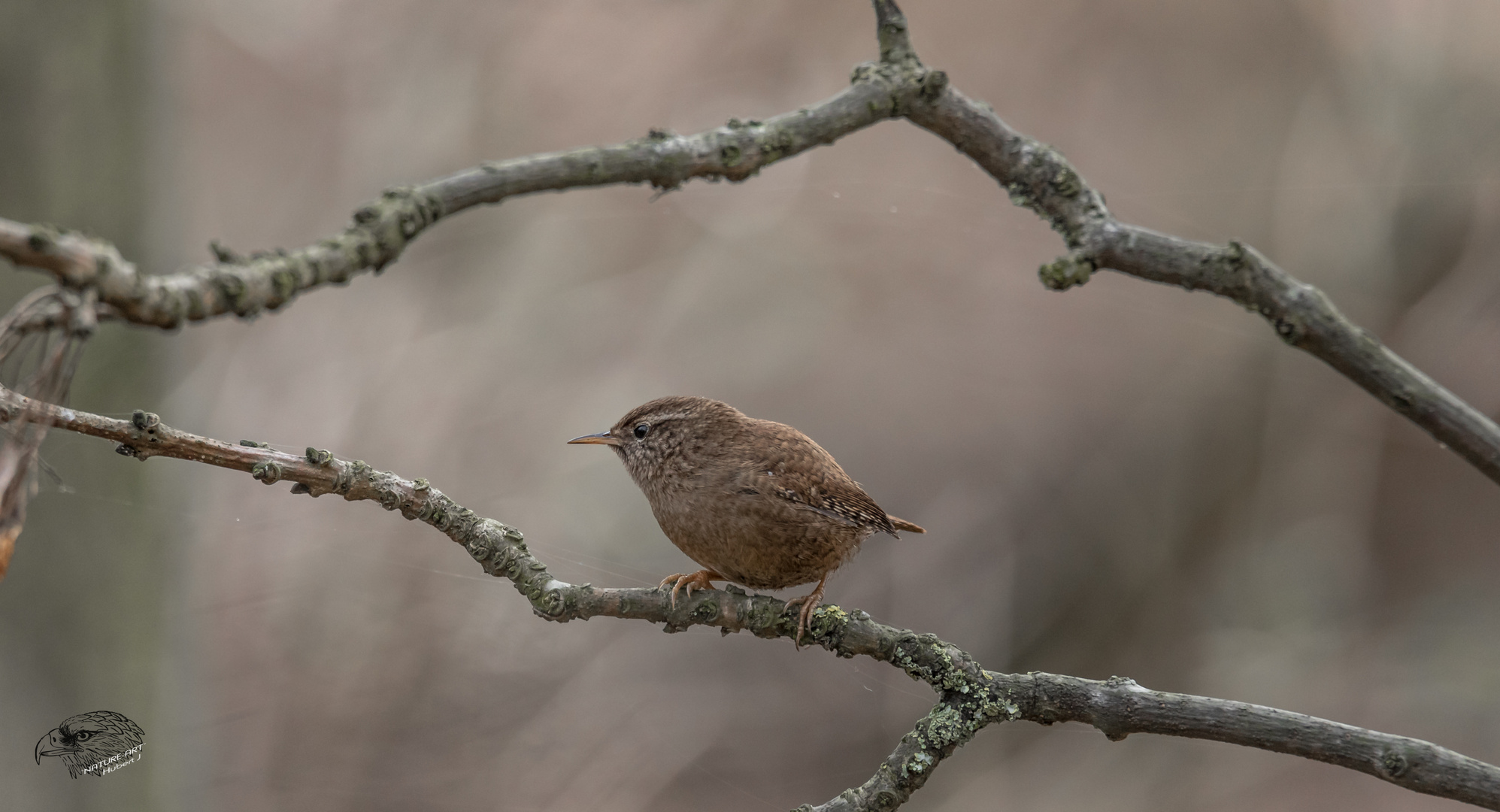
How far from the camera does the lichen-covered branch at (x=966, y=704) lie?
5.26 ft

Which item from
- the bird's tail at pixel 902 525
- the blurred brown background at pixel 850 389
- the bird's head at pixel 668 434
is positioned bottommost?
the bird's tail at pixel 902 525

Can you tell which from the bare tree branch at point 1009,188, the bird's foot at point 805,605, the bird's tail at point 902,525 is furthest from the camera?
the bird's tail at point 902,525

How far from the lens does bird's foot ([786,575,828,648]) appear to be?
6.27 ft

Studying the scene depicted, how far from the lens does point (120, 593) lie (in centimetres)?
336

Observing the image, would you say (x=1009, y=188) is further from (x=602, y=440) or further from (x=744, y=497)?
(x=602, y=440)

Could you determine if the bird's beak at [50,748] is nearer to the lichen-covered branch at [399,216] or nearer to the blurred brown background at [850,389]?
the blurred brown background at [850,389]

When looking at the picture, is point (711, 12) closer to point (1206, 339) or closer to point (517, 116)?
point (517, 116)

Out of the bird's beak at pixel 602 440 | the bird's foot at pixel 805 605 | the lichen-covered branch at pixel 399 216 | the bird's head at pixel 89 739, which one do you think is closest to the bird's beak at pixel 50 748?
the bird's head at pixel 89 739

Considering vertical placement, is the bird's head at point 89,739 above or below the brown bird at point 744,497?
below

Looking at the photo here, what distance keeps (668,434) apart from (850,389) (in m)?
4.12

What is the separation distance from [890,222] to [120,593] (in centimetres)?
522

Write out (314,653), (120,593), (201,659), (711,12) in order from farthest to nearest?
(711,12), (314,653), (201,659), (120,593)

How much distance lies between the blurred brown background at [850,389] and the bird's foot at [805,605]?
2715 millimetres

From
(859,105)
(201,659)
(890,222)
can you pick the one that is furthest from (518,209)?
(859,105)
